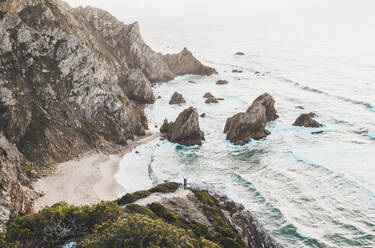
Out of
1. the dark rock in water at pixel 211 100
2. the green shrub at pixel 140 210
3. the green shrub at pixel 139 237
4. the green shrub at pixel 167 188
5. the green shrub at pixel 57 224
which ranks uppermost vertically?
the green shrub at pixel 139 237

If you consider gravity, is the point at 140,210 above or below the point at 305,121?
above

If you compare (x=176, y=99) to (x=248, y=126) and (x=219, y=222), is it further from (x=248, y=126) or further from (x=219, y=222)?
(x=219, y=222)

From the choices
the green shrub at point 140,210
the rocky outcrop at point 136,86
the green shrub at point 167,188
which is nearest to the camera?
the green shrub at point 140,210

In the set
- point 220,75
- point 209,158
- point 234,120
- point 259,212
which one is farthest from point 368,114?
point 220,75

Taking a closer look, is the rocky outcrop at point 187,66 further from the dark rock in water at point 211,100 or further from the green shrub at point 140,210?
the green shrub at point 140,210

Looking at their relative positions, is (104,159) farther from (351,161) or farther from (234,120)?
(351,161)

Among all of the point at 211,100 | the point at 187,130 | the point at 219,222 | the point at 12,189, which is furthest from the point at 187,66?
the point at 219,222

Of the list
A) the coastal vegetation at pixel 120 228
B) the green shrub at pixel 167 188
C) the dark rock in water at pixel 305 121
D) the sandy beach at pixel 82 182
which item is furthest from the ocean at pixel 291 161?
the coastal vegetation at pixel 120 228
